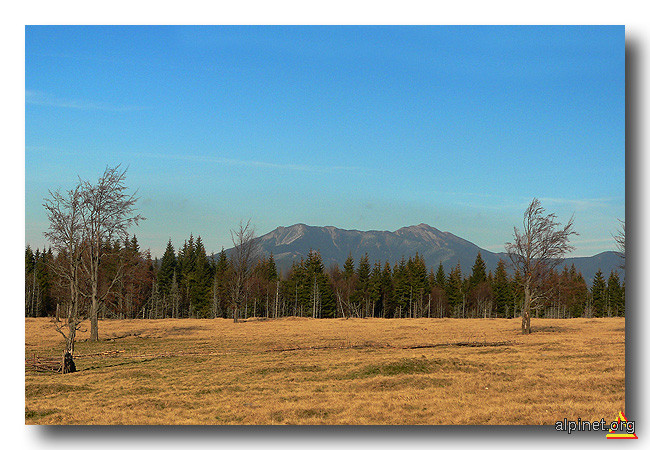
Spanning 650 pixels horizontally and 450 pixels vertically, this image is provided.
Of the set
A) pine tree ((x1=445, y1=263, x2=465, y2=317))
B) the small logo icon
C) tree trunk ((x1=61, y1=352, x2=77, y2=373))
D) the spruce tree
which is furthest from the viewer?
pine tree ((x1=445, y1=263, x2=465, y2=317))

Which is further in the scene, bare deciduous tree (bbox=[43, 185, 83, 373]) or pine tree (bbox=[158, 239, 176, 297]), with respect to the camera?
pine tree (bbox=[158, 239, 176, 297])

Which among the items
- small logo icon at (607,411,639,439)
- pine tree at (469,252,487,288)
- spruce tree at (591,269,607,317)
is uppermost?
small logo icon at (607,411,639,439)

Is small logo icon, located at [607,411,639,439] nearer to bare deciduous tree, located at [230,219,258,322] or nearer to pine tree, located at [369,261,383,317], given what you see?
bare deciduous tree, located at [230,219,258,322]

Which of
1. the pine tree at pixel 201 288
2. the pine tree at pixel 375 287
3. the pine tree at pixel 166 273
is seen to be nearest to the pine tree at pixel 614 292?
the pine tree at pixel 375 287

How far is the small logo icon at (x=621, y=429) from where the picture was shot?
11594 millimetres

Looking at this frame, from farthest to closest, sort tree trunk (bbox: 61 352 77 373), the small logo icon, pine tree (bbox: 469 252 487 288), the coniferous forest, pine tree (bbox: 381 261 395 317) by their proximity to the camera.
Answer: pine tree (bbox: 469 252 487 288) → pine tree (bbox: 381 261 395 317) → the coniferous forest → tree trunk (bbox: 61 352 77 373) → the small logo icon

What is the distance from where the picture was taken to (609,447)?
37.7 ft

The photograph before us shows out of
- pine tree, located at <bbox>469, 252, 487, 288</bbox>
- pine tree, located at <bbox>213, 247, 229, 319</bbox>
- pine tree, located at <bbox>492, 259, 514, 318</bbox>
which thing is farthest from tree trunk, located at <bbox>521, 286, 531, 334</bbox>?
pine tree, located at <bbox>469, 252, 487, 288</bbox>

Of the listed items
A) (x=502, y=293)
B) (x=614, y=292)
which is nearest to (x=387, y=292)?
(x=502, y=293)

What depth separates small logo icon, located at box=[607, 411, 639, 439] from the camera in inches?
456

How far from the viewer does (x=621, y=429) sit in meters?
11.7
